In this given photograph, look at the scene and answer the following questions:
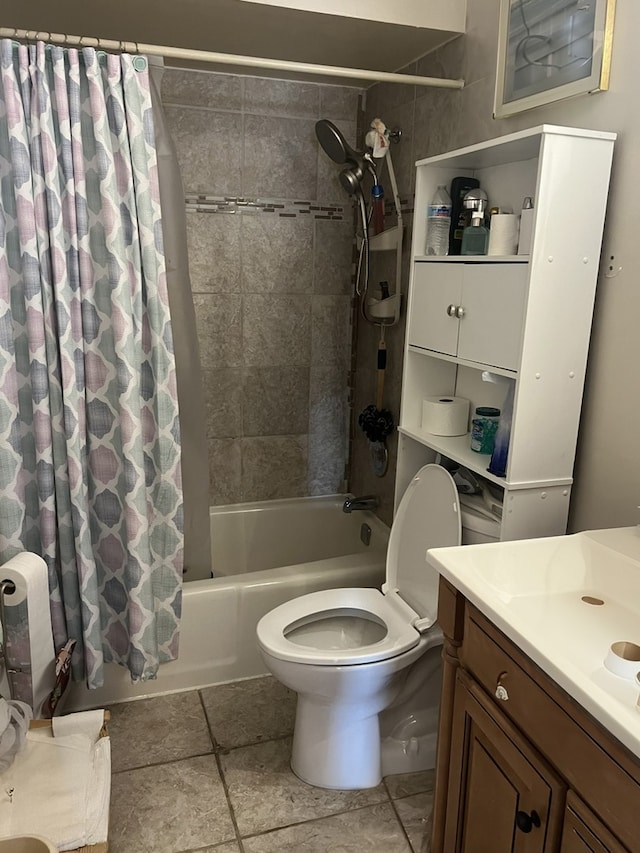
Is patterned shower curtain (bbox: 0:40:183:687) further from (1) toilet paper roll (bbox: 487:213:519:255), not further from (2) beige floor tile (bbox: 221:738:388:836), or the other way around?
(1) toilet paper roll (bbox: 487:213:519:255)

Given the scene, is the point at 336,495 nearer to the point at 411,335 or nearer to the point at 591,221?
the point at 411,335

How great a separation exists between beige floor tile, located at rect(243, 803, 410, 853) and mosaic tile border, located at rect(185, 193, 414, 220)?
1994 mm

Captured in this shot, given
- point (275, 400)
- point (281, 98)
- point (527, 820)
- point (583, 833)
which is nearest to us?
point (583, 833)

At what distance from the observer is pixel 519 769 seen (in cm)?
118

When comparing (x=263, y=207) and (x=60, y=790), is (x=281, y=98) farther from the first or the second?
(x=60, y=790)

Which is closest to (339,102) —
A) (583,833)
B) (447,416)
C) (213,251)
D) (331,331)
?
(213,251)

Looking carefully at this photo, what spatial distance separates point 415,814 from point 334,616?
56 cm

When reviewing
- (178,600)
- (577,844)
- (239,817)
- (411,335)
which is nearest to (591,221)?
(411,335)

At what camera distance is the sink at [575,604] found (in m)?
1.01

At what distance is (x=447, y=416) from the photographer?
6.67 ft

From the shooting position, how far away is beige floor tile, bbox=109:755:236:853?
1757mm

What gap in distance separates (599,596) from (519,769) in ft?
1.12

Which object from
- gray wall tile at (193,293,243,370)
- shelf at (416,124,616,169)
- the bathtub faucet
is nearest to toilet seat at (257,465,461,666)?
the bathtub faucet

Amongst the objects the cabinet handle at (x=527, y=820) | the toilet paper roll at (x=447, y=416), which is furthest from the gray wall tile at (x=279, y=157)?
the cabinet handle at (x=527, y=820)
